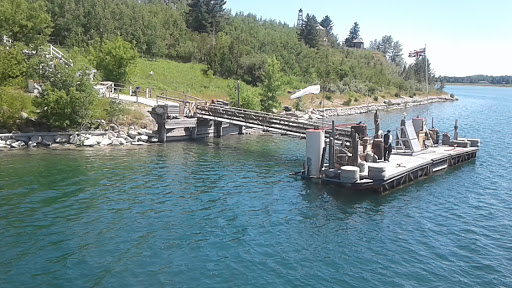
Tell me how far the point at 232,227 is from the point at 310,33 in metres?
118

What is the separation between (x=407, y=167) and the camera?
1010 inches

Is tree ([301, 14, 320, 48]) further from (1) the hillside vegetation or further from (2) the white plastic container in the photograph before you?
(2) the white plastic container

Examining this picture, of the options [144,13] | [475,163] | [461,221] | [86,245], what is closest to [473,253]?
[461,221]

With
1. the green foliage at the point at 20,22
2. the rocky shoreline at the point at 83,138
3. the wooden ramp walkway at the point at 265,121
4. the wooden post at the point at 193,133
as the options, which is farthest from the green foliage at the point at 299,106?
the green foliage at the point at 20,22

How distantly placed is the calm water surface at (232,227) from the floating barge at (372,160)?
2.77 feet

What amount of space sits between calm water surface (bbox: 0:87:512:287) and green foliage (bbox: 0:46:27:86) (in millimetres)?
8553

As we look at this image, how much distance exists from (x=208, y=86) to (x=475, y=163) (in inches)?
1697

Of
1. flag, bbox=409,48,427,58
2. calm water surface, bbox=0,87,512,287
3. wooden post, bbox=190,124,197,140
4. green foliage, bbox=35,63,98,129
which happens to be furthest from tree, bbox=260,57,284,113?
calm water surface, bbox=0,87,512,287

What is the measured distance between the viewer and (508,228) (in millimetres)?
18953

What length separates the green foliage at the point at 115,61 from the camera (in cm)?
4803

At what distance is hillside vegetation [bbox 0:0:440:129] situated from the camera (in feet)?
112

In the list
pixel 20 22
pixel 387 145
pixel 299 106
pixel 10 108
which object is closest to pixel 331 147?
pixel 387 145

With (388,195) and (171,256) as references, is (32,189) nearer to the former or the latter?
(171,256)

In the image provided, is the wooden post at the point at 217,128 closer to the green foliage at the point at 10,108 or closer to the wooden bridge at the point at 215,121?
the wooden bridge at the point at 215,121
